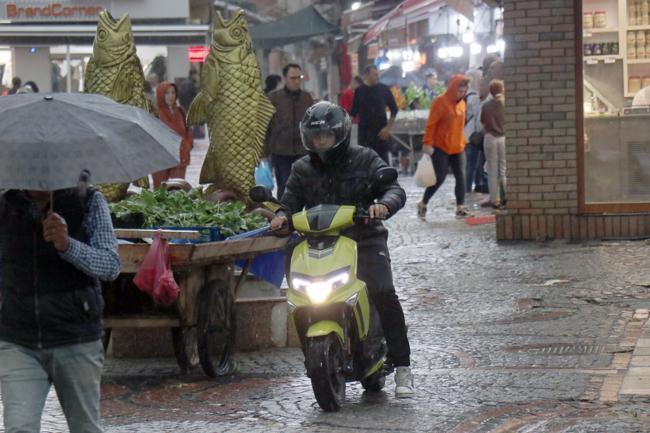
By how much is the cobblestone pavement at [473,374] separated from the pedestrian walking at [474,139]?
728cm

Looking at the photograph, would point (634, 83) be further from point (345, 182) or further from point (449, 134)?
point (345, 182)

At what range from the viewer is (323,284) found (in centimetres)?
750

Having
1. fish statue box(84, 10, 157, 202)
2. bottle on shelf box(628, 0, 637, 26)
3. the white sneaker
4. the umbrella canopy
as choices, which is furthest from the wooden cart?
bottle on shelf box(628, 0, 637, 26)

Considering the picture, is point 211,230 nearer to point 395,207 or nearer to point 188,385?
point 188,385

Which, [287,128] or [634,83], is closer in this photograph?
[634,83]

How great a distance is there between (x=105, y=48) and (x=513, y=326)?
4.36 m

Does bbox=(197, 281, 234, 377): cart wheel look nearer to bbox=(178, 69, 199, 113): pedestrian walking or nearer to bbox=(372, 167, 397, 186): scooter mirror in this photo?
bbox=(372, 167, 397, 186): scooter mirror

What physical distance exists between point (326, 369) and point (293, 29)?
94.1ft

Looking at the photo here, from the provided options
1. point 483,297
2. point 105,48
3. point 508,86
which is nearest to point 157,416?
point 483,297

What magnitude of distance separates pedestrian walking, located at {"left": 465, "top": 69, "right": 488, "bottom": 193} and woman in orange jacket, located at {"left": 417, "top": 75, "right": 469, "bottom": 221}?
1.90 meters

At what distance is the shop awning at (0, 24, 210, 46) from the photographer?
34.0 m

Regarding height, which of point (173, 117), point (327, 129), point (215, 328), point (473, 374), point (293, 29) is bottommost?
point (473, 374)

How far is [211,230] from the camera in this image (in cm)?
875

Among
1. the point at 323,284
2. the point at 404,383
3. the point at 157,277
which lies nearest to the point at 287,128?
the point at 157,277
